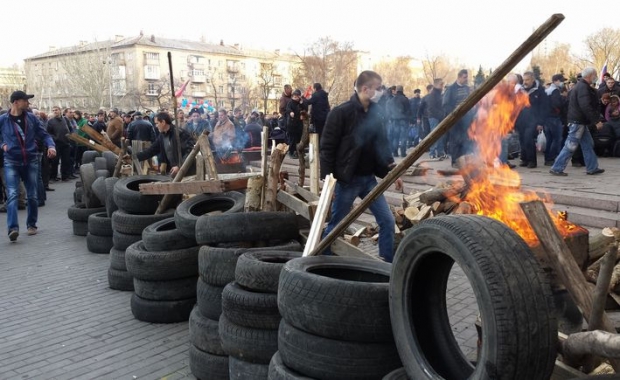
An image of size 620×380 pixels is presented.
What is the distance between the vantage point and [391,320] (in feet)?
9.91

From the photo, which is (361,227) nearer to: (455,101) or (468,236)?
(455,101)

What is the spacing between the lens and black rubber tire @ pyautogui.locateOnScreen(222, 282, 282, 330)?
12.6ft

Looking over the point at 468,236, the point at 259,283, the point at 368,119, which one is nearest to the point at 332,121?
the point at 368,119

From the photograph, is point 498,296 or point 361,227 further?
point 361,227

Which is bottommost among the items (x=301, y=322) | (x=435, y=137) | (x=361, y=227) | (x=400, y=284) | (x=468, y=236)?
(x=361, y=227)

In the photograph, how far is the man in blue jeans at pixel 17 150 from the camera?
952cm

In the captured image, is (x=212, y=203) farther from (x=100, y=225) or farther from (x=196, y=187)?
(x=100, y=225)

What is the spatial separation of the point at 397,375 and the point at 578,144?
28.5 ft

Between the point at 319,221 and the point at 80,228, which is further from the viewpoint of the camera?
the point at 80,228

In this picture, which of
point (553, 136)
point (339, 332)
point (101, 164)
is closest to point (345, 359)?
point (339, 332)

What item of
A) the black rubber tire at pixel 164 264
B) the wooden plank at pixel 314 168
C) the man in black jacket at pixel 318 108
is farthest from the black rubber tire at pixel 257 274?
the man in black jacket at pixel 318 108

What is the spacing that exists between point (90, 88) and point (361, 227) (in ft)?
252

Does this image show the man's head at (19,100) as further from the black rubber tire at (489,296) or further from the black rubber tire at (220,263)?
the black rubber tire at (489,296)

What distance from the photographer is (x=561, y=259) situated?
2932 millimetres
